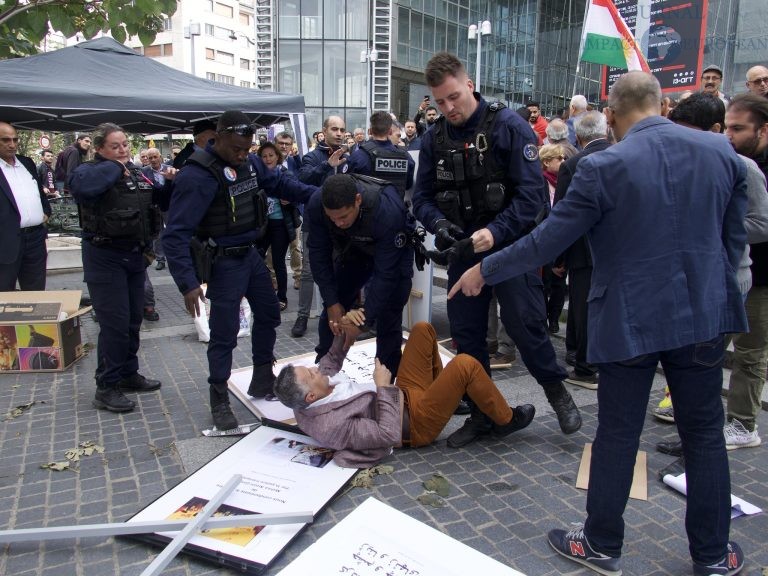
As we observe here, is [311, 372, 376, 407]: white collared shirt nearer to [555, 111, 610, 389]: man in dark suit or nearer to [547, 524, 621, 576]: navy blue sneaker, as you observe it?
[547, 524, 621, 576]: navy blue sneaker

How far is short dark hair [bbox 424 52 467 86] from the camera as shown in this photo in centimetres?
325

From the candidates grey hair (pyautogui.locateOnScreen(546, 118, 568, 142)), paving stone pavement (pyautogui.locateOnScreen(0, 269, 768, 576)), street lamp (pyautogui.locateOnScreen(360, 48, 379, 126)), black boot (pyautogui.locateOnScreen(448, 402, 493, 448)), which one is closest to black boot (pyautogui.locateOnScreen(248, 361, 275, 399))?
paving stone pavement (pyautogui.locateOnScreen(0, 269, 768, 576))

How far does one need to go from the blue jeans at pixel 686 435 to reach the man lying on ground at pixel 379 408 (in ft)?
3.73

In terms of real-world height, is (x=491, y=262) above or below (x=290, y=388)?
above

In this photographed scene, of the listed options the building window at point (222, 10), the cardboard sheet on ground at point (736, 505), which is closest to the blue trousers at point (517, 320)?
the cardboard sheet on ground at point (736, 505)

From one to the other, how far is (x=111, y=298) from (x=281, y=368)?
128 cm

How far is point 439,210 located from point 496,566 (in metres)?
2.02

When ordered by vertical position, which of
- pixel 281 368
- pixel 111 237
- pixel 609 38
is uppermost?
pixel 609 38

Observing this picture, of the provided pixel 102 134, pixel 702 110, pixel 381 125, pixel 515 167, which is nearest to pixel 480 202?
pixel 515 167

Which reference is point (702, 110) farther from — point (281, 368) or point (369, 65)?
point (369, 65)

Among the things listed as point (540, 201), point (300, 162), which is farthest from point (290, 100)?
point (540, 201)

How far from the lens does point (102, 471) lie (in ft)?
11.1

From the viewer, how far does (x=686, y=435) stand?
2.27 m

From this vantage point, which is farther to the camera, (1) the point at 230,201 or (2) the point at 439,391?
(1) the point at 230,201
